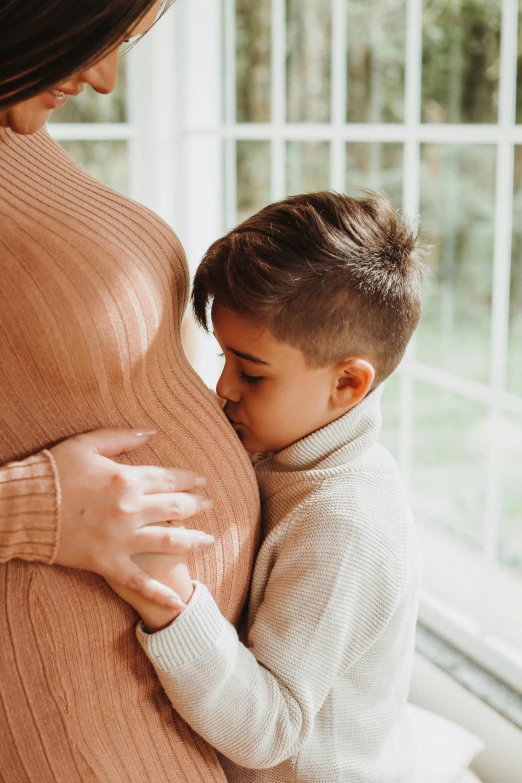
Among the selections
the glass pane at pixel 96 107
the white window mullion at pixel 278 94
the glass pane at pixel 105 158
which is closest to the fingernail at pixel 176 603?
the white window mullion at pixel 278 94

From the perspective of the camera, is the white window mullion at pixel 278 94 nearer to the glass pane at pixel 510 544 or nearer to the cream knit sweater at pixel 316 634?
the glass pane at pixel 510 544

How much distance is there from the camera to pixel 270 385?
1.11m

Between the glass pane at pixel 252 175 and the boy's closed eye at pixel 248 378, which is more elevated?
the glass pane at pixel 252 175

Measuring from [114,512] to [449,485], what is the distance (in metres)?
2.04

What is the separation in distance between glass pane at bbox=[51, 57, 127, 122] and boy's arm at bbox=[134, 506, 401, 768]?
101 inches

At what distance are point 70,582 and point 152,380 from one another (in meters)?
0.25

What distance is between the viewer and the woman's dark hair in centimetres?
82

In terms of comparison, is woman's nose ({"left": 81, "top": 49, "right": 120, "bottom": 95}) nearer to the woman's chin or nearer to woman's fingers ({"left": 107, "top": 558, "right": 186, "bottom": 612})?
the woman's chin

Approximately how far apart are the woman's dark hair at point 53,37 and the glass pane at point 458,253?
1.73 metres

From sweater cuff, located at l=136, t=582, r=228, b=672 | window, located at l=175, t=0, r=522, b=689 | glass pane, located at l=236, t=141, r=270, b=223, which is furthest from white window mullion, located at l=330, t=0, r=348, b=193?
sweater cuff, located at l=136, t=582, r=228, b=672

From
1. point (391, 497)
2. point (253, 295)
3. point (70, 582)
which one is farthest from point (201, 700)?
point (253, 295)

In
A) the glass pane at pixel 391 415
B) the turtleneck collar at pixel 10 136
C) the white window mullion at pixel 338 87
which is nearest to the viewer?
the turtleneck collar at pixel 10 136

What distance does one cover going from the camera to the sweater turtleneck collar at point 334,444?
1.13 meters

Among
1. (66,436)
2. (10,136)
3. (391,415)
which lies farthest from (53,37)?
(391,415)
